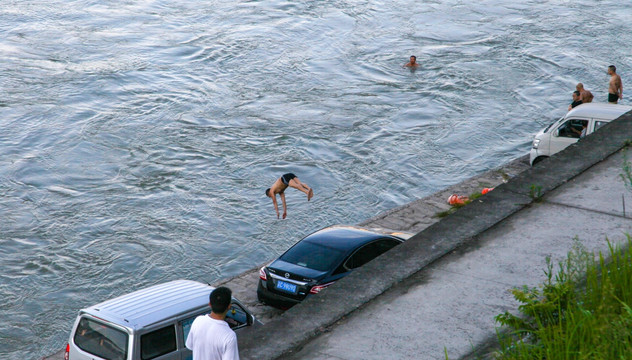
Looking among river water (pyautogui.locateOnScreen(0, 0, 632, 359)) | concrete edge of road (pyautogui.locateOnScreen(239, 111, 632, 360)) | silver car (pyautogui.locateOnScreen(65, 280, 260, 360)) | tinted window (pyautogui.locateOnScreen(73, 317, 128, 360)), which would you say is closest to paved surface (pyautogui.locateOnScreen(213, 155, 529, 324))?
river water (pyautogui.locateOnScreen(0, 0, 632, 359))

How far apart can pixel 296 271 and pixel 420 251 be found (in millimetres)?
4947

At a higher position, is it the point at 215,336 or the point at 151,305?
the point at 215,336

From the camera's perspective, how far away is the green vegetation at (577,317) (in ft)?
16.3

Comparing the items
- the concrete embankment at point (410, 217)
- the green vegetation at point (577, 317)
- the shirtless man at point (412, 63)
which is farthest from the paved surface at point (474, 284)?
the shirtless man at point (412, 63)

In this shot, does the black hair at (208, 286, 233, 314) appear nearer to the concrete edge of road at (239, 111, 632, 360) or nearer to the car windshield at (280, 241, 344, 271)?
the concrete edge of road at (239, 111, 632, 360)

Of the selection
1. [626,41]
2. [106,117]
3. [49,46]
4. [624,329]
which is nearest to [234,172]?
[106,117]

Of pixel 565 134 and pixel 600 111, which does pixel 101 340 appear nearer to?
pixel 565 134

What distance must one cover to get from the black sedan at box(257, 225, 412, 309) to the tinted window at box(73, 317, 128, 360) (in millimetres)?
3452

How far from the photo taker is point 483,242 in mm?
7348

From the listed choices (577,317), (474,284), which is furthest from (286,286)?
(577,317)

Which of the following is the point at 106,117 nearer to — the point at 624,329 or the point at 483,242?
the point at 483,242

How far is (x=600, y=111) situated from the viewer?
17297 mm

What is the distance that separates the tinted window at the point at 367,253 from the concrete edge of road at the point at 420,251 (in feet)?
12.9

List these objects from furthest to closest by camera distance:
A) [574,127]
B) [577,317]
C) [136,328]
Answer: [574,127]
[136,328]
[577,317]
